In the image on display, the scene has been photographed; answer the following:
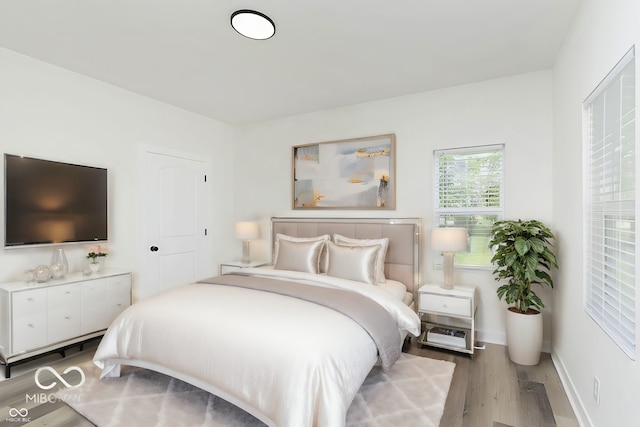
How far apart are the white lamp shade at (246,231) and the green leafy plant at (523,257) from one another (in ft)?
9.50

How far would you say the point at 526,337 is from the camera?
9.09 ft

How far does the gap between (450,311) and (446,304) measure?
2.8 inches

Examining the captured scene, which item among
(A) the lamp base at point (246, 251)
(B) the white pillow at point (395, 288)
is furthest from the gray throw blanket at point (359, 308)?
(A) the lamp base at point (246, 251)

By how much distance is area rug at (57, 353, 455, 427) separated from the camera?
2.03 meters

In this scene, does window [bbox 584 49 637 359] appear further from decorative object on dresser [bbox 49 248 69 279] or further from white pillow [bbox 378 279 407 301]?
decorative object on dresser [bbox 49 248 69 279]

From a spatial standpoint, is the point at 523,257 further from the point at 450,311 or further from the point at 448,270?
the point at 450,311

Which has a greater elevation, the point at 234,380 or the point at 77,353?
the point at 234,380

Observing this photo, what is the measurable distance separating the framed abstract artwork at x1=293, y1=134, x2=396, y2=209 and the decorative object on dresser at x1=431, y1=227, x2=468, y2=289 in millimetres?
761

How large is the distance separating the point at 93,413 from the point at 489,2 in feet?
11.9

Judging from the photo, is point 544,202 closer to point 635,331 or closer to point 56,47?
point 635,331

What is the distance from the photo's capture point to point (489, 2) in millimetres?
2143

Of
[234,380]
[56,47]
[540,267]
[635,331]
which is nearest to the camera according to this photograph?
[635,331]

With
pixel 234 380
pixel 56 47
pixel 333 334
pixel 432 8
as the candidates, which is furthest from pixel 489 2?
pixel 56 47

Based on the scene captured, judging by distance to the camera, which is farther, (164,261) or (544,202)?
(164,261)
